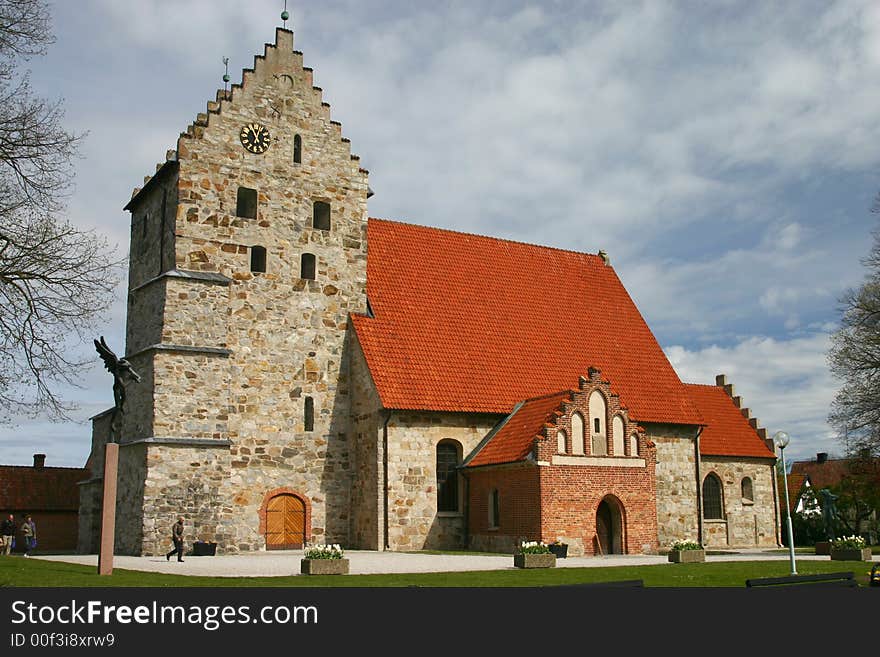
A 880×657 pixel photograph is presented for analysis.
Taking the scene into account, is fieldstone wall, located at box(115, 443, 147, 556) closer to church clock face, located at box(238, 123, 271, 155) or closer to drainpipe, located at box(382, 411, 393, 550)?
drainpipe, located at box(382, 411, 393, 550)

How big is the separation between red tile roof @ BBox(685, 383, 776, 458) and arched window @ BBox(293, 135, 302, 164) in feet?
66.6

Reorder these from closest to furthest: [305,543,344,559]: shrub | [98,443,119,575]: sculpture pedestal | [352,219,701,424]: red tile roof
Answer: [98,443,119,575]: sculpture pedestal
[305,543,344,559]: shrub
[352,219,701,424]: red tile roof

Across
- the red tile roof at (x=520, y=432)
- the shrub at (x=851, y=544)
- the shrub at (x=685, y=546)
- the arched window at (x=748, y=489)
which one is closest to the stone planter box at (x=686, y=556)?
the shrub at (x=685, y=546)

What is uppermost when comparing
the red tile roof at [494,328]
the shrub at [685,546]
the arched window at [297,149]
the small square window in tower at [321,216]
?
the arched window at [297,149]

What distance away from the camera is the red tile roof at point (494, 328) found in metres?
32.3

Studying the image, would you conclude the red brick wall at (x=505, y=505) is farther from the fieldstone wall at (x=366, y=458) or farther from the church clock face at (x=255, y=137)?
the church clock face at (x=255, y=137)

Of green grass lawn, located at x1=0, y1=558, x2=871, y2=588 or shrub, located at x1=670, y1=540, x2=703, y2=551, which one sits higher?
shrub, located at x1=670, y1=540, x2=703, y2=551

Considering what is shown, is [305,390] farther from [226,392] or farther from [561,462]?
[561,462]

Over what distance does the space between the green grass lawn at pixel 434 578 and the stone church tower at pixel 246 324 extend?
539 cm

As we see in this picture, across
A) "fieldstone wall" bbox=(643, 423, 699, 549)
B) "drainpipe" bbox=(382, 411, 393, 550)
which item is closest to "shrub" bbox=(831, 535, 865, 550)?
"fieldstone wall" bbox=(643, 423, 699, 549)

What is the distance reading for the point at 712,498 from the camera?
129 feet

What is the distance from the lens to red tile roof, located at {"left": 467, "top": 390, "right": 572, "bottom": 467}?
29.3m

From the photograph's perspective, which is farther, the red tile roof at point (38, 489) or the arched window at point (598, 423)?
the red tile roof at point (38, 489)

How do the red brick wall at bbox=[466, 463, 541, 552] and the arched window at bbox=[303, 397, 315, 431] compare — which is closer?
the red brick wall at bbox=[466, 463, 541, 552]
